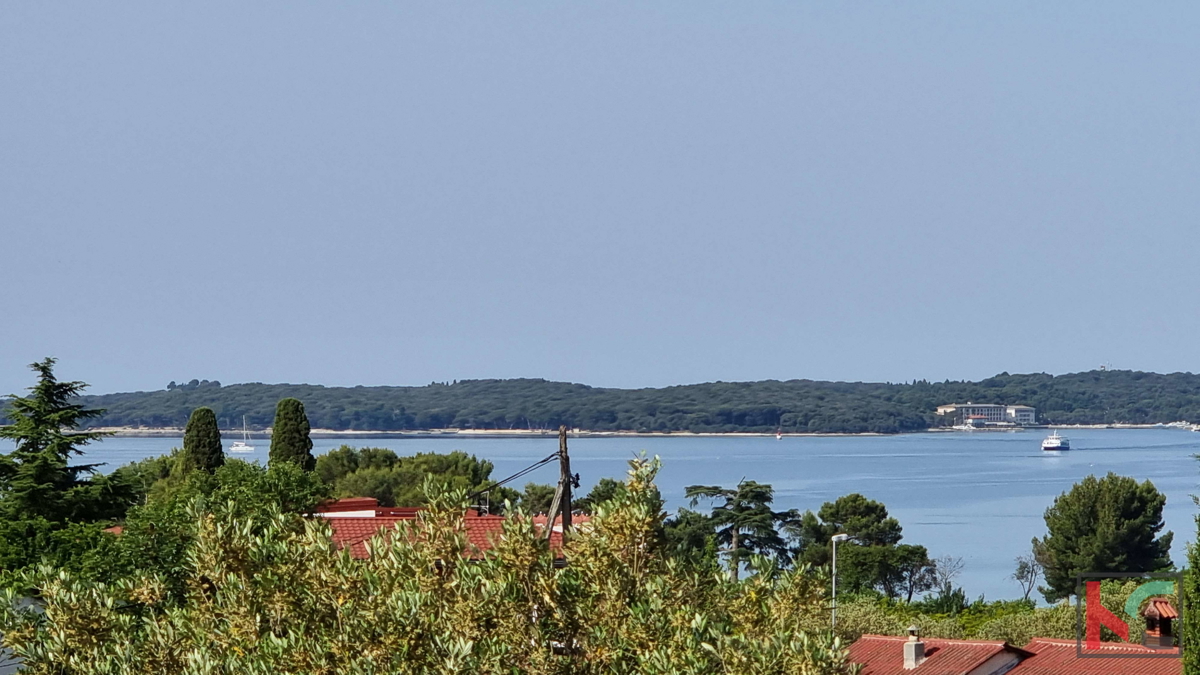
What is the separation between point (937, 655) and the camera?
23516 mm

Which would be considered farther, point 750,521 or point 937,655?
point 750,521

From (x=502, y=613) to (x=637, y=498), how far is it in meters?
1.19

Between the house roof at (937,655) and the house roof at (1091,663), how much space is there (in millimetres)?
344

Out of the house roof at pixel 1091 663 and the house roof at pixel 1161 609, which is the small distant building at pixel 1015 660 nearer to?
the house roof at pixel 1091 663

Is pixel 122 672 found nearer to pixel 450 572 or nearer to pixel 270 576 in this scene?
pixel 270 576

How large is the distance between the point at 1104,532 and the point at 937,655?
3915 centimetres

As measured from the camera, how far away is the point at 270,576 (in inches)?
356

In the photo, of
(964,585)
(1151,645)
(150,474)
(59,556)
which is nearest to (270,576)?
(59,556)

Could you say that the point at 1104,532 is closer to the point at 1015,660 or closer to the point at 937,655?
the point at 1015,660

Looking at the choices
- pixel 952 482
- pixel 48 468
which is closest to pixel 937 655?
pixel 48 468

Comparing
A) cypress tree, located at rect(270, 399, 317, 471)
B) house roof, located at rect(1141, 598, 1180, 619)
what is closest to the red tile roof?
cypress tree, located at rect(270, 399, 317, 471)

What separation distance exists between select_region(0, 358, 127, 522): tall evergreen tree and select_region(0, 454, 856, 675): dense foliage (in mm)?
21777

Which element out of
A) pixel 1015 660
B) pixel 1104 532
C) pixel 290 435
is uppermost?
pixel 290 435

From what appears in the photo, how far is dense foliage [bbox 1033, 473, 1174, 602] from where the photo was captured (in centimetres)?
5922
